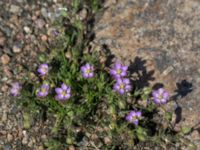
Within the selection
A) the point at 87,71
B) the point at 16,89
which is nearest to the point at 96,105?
the point at 87,71

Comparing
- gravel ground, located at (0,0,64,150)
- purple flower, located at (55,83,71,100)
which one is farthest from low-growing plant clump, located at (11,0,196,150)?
gravel ground, located at (0,0,64,150)

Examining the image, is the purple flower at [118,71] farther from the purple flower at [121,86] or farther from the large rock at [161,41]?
the large rock at [161,41]

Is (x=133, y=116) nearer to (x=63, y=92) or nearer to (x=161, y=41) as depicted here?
(x=63, y=92)

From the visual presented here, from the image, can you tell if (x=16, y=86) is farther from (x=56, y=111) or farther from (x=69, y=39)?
(x=69, y=39)

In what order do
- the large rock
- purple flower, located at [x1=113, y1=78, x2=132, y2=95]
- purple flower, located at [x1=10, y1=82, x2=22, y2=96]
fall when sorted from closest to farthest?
purple flower, located at [x1=113, y1=78, x2=132, y2=95], purple flower, located at [x1=10, y1=82, x2=22, y2=96], the large rock

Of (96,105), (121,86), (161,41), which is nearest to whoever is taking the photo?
(121,86)

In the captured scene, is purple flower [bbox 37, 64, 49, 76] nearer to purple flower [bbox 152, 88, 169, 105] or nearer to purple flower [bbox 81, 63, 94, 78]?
purple flower [bbox 81, 63, 94, 78]
